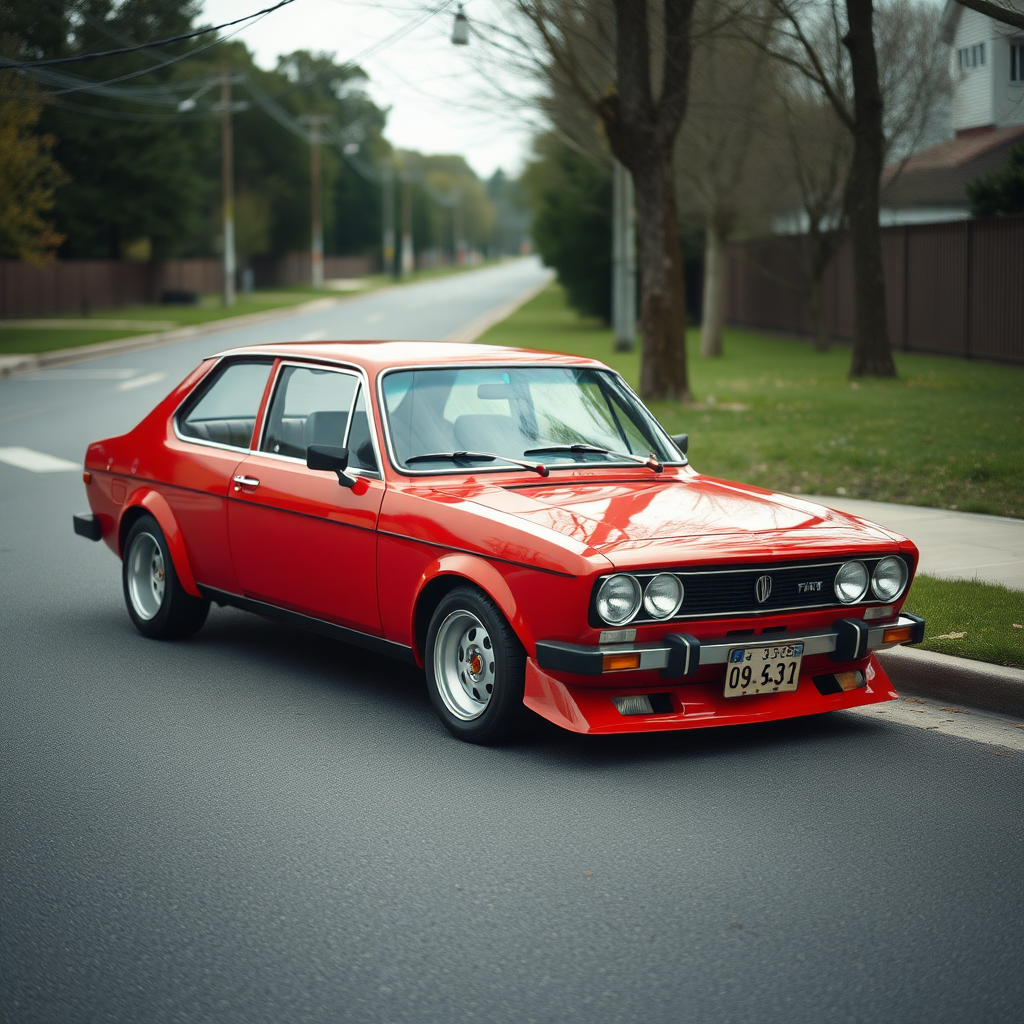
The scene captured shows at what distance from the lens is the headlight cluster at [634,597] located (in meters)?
5.03

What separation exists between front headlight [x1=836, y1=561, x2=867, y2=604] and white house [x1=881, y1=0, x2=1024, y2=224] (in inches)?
231

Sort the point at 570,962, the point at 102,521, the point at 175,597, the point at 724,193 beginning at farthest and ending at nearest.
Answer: the point at 724,193 → the point at 102,521 → the point at 175,597 → the point at 570,962

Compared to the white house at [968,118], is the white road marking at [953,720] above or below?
below

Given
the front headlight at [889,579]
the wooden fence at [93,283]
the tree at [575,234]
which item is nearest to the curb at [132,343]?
the wooden fence at [93,283]

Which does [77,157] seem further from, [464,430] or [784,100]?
[464,430]

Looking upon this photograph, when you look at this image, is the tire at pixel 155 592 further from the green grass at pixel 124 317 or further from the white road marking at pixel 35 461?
the green grass at pixel 124 317

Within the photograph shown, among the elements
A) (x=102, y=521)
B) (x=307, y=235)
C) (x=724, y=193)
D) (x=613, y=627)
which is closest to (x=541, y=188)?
(x=724, y=193)

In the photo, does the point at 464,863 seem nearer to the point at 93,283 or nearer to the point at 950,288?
the point at 950,288

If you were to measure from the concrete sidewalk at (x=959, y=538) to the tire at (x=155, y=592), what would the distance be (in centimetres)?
435

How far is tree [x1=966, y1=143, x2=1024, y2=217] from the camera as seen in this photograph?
23.4 meters

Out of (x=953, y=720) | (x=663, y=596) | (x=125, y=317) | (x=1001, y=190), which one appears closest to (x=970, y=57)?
(x=1001, y=190)

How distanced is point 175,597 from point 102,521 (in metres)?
0.99

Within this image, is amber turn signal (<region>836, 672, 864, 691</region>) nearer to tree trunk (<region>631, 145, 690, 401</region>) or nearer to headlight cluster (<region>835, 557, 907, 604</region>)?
headlight cluster (<region>835, 557, 907, 604</region>)

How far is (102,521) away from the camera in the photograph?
7.90m
